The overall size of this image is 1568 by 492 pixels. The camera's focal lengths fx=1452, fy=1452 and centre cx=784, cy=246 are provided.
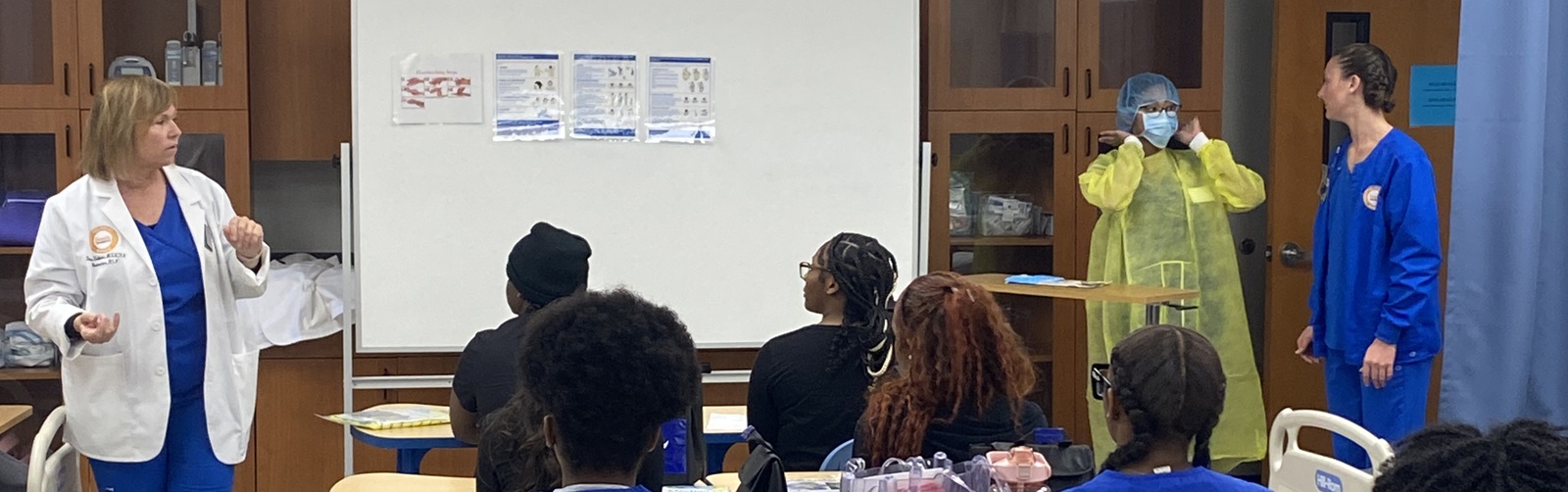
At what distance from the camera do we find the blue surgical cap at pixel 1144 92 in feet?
14.4

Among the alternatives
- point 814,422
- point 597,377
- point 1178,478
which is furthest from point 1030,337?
point 597,377

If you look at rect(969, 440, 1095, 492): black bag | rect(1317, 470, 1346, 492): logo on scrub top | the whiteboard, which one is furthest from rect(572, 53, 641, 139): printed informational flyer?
rect(1317, 470, 1346, 492): logo on scrub top

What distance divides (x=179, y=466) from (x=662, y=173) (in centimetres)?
172

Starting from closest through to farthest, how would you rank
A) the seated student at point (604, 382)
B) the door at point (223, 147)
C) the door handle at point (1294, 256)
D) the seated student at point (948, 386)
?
the seated student at point (604, 382) < the seated student at point (948, 386) < the door at point (223, 147) < the door handle at point (1294, 256)

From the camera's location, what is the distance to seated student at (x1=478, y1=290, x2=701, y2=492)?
1599mm

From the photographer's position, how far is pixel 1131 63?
4695 millimetres

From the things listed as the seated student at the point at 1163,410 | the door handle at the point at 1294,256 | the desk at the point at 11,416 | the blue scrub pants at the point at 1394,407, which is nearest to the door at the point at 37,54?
the desk at the point at 11,416

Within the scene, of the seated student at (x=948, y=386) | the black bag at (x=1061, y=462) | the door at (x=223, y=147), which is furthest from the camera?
the door at (x=223, y=147)

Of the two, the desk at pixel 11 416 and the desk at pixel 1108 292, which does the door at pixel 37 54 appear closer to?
the desk at pixel 11 416

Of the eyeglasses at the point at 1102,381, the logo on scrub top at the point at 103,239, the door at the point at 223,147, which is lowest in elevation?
the eyeglasses at the point at 1102,381

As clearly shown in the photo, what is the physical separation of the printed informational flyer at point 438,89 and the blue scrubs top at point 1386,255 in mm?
2363

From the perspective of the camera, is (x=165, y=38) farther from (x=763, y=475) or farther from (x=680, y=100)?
(x=763, y=475)

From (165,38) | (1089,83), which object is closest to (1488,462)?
(1089,83)

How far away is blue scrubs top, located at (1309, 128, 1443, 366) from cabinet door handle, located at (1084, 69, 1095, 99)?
105 cm
